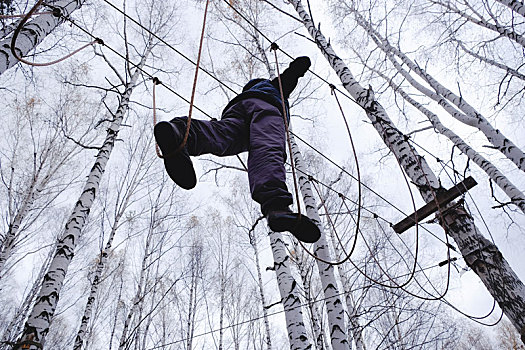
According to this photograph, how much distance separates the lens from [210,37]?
23.6 ft

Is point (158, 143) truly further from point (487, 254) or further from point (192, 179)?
point (487, 254)

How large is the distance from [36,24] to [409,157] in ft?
12.9

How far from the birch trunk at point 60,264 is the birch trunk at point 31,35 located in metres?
1.51

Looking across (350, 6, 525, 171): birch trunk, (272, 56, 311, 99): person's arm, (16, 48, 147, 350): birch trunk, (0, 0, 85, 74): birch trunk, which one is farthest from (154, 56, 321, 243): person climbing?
(350, 6, 525, 171): birch trunk

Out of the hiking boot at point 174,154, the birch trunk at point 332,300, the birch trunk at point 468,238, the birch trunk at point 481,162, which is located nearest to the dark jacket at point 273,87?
the hiking boot at point 174,154

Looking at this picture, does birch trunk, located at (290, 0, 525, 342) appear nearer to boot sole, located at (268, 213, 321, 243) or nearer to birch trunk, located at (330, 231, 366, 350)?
boot sole, located at (268, 213, 321, 243)

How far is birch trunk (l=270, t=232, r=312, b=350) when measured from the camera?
3.29 m

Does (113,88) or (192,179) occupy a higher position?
(113,88)

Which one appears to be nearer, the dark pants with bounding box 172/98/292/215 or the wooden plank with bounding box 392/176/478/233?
the dark pants with bounding box 172/98/292/215

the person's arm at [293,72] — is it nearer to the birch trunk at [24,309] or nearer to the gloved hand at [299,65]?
the gloved hand at [299,65]

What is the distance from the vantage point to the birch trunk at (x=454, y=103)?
4871 millimetres

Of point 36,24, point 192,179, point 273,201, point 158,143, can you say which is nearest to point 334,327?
point 273,201

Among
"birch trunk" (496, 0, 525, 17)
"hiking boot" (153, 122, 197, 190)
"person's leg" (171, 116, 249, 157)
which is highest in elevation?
"birch trunk" (496, 0, 525, 17)

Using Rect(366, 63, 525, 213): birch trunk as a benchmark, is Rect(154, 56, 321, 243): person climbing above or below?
below
